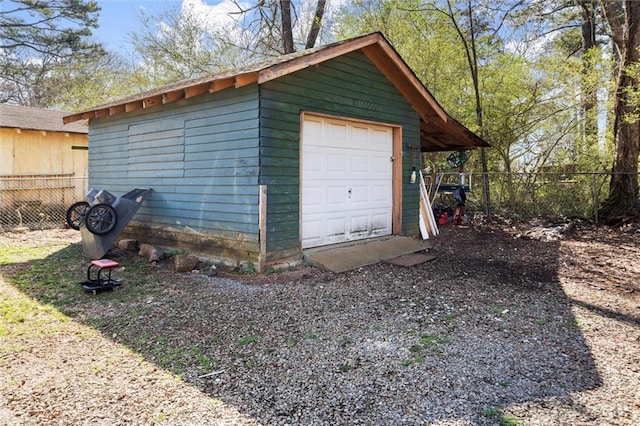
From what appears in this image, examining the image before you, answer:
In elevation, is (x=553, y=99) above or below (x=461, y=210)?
above

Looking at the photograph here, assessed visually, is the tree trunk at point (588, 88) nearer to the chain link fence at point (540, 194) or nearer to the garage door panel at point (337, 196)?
the chain link fence at point (540, 194)

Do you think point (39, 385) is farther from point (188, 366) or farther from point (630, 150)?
Answer: point (630, 150)

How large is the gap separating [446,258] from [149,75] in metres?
13.9

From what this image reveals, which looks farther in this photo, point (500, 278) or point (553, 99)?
point (553, 99)

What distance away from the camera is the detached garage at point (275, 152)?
213 inches

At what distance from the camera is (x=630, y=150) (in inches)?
357

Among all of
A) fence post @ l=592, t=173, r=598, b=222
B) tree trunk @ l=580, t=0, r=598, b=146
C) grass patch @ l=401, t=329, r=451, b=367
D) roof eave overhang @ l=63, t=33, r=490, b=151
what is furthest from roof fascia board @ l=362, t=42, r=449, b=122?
grass patch @ l=401, t=329, r=451, b=367

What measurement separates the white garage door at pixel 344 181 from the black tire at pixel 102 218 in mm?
2937

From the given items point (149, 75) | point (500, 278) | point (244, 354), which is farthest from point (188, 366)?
point (149, 75)

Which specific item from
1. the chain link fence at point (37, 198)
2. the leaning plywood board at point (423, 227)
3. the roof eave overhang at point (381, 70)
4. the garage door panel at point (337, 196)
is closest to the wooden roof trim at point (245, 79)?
the roof eave overhang at point (381, 70)

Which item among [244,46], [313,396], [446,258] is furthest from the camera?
[244,46]

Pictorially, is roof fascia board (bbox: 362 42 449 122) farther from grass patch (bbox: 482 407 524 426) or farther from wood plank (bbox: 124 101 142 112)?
grass patch (bbox: 482 407 524 426)

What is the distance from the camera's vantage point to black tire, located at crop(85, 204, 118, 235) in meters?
6.14

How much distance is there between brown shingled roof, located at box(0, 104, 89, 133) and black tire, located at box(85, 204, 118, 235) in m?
6.39
